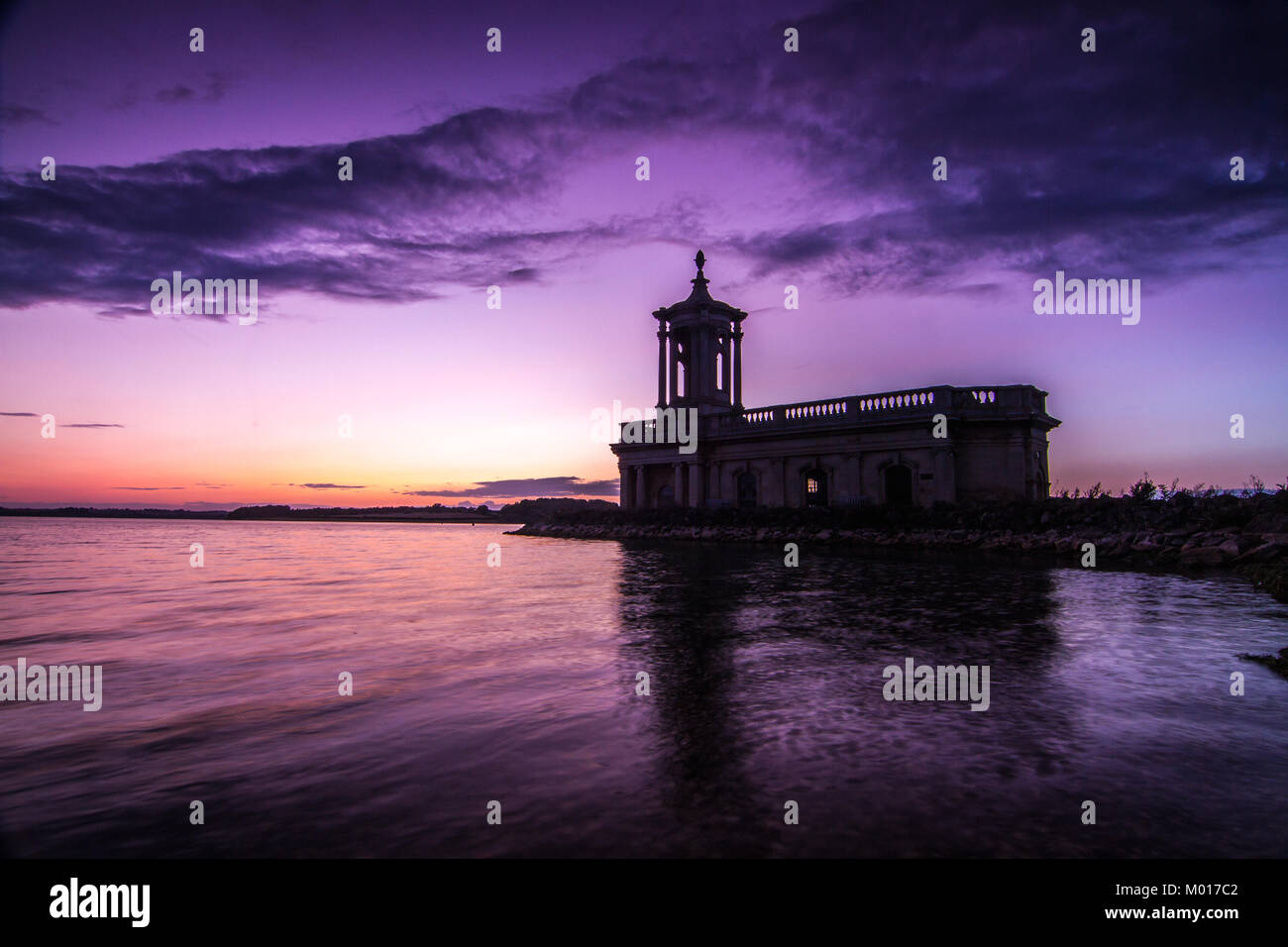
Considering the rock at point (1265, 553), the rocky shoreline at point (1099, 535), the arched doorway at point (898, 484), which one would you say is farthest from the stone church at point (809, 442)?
the rock at point (1265, 553)

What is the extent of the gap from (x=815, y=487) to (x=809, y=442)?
111 inches

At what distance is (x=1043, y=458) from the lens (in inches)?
1227

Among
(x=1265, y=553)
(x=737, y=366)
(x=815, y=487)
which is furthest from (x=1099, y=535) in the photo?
(x=737, y=366)

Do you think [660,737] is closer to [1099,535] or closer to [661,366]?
[1099,535]

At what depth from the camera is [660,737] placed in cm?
482

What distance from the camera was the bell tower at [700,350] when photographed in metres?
45.2

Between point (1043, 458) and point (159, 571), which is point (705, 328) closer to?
point (1043, 458)

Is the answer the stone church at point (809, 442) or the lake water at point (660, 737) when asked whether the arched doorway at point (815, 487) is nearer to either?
the stone church at point (809, 442)

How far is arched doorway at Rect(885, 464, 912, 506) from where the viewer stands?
3306 centimetres

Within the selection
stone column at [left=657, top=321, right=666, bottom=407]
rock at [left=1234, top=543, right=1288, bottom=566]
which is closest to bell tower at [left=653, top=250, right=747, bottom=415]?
stone column at [left=657, top=321, right=666, bottom=407]

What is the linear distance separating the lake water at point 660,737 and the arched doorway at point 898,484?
866 inches

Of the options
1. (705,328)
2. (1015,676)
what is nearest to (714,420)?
(705,328)

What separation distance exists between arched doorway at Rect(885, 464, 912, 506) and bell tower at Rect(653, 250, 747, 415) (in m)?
13.9
